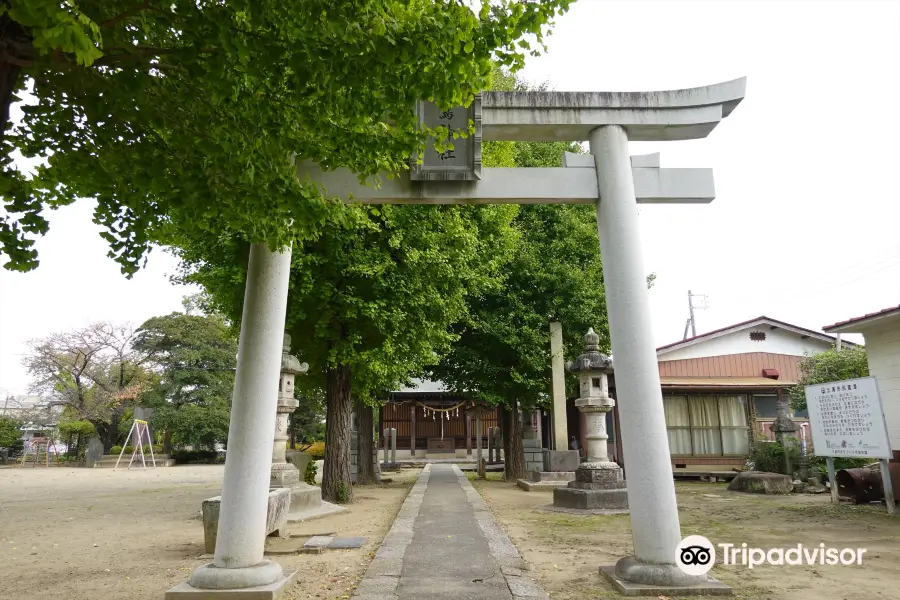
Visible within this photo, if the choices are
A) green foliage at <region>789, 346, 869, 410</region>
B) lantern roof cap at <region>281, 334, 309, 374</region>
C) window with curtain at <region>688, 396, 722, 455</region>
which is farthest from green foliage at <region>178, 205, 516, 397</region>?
window with curtain at <region>688, 396, 722, 455</region>

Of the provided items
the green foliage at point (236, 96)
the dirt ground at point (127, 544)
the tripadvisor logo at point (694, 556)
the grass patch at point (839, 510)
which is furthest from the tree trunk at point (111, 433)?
the tripadvisor logo at point (694, 556)

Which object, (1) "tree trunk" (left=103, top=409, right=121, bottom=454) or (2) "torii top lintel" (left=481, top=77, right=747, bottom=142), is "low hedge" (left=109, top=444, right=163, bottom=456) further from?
(2) "torii top lintel" (left=481, top=77, right=747, bottom=142)

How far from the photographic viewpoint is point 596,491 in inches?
419

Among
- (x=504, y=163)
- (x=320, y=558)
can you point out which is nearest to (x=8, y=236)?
(x=320, y=558)

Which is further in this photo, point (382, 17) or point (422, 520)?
point (422, 520)

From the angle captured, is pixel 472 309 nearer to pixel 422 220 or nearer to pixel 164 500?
pixel 422 220

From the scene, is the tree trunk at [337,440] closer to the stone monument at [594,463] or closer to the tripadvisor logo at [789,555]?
the stone monument at [594,463]

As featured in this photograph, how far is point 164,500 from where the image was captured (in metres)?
13.8

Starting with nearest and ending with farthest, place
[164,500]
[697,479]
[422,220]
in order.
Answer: [422,220] → [164,500] → [697,479]

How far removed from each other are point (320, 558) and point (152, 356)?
29602 mm

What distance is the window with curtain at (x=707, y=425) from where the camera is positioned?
18.7 metres

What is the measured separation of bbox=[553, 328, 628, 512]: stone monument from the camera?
1062 cm

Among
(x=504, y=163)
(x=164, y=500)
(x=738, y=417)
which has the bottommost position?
(x=164, y=500)

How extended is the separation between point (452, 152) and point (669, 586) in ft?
14.3
